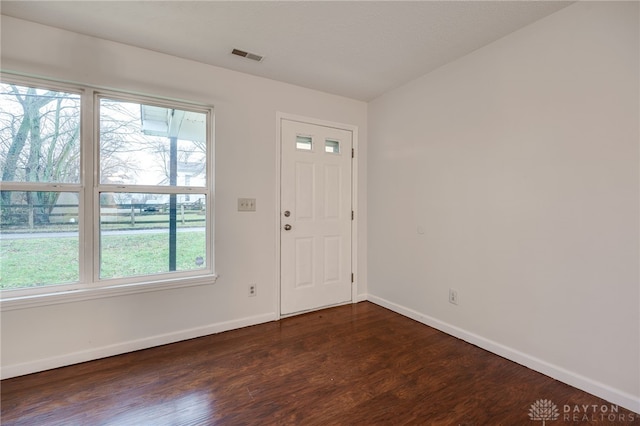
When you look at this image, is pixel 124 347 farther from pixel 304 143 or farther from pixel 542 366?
pixel 542 366

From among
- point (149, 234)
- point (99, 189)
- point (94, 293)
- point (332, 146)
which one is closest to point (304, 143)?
point (332, 146)

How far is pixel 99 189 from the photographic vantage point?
217cm

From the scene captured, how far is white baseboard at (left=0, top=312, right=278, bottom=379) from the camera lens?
6.24 feet

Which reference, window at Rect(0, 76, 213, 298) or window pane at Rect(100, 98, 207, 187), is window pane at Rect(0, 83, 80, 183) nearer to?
window at Rect(0, 76, 213, 298)

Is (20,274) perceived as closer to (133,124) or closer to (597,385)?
(133,124)

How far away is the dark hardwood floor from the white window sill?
47 cm

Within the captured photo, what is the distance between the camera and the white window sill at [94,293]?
189 cm

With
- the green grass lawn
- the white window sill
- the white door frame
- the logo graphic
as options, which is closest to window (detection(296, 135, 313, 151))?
the white door frame

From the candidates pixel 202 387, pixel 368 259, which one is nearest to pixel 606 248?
pixel 368 259

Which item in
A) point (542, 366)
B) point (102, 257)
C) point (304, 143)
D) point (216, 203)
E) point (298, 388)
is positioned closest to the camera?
point (298, 388)

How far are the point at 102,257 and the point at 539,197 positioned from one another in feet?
10.7

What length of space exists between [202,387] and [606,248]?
2606mm

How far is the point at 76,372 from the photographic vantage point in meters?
1.94

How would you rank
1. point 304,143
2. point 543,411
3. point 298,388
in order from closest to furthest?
1. point 543,411
2. point 298,388
3. point 304,143
